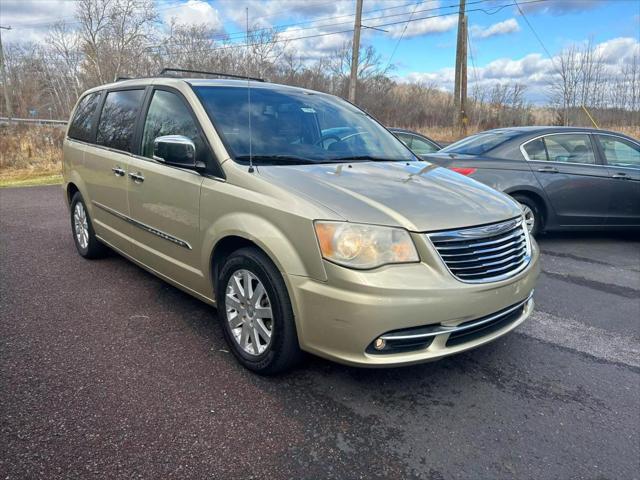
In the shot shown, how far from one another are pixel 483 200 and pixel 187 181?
1961 mm

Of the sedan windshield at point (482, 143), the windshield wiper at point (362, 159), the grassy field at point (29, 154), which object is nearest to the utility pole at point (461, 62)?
the sedan windshield at point (482, 143)

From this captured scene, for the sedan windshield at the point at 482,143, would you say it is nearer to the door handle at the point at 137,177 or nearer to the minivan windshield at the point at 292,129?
the minivan windshield at the point at 292,129

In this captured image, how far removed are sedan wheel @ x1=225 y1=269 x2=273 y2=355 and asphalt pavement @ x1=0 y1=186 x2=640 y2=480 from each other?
200mm

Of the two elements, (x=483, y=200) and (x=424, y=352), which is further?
(x=483, y=200)

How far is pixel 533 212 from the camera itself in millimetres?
6590

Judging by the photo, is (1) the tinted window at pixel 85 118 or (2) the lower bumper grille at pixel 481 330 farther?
(1) the tinted window at pixel 85 118

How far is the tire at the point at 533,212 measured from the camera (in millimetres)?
6547

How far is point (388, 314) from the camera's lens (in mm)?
2400

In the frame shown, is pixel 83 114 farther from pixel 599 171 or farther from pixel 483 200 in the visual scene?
pixel 599 171

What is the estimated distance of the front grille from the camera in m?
2.57

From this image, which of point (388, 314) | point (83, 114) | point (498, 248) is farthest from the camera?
point (83, 114)

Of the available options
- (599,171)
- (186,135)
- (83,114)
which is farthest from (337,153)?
(599,171)

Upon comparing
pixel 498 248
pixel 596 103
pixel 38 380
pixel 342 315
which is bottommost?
pixel 38 380

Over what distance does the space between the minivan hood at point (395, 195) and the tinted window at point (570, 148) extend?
3866 mm
